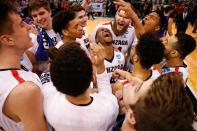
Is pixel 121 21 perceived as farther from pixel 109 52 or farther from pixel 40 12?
pixel 40 12

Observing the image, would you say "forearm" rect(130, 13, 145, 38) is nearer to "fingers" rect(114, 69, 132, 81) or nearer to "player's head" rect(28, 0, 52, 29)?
"player's head" rect(28, 0, 52, 29)

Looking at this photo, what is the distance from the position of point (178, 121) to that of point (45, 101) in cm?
101

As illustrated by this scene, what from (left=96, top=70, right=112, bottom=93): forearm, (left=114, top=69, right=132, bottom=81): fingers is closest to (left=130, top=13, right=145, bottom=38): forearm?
(left=114, top=69, right=132, bottom=81): fingers

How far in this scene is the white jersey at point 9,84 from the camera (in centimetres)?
175

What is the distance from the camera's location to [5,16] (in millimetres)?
1872

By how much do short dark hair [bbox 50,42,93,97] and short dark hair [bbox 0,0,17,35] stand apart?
441 millimetres

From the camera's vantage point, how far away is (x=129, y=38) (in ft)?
14.9

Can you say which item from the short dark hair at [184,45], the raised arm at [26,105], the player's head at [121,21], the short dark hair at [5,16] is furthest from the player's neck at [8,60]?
the player's head at [121,21]

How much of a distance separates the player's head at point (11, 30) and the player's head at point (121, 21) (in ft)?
8.06

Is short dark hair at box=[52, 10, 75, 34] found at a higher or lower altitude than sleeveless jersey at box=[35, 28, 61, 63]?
higher

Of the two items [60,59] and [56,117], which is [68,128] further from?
[60,59]

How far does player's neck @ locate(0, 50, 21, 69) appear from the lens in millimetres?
1920

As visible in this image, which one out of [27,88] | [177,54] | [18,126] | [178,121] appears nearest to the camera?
[178,121]

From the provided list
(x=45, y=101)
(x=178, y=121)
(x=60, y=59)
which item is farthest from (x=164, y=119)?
(x=45, y=101)
